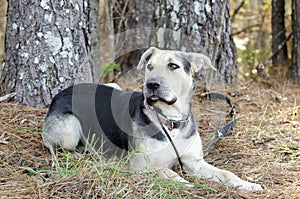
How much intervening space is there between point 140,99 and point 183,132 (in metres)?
0.53

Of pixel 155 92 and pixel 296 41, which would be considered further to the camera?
pixel 296 41

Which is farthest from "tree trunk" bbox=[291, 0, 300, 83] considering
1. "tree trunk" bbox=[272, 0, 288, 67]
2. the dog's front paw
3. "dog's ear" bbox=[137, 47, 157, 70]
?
the dog's front paw

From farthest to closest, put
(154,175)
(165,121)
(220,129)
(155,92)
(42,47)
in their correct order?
(42,47) → (220,129) → (165,121) → (155,92) → (154,175)

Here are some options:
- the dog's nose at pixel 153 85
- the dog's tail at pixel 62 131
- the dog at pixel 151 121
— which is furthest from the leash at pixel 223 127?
the dog's tail at pixel 62 131

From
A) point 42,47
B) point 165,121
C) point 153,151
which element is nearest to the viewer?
point 153,151

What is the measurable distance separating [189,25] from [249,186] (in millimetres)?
3261

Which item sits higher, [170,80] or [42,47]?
[42,47]

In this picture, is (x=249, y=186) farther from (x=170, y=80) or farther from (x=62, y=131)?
(x=62, y=131)

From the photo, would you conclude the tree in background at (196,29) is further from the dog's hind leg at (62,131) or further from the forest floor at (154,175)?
the dog's hind leg at (62,131)

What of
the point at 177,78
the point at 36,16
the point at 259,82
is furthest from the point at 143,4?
the point at 177,78

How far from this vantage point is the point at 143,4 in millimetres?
8672

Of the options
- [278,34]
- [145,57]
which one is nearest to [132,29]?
[278,34]

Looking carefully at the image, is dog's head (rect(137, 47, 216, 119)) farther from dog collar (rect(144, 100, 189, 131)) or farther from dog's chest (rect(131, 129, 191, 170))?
dog's chest (rect(131, 129, 191, 170))

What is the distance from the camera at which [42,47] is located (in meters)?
5.59
